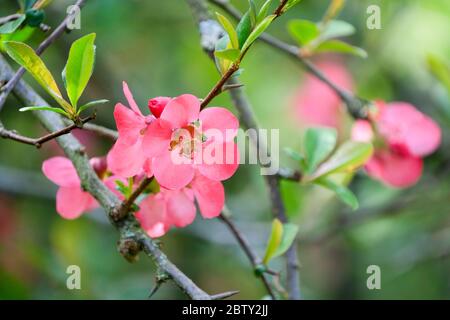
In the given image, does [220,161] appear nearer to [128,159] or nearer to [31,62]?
[128,159]

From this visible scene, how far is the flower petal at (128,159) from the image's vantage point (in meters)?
0.71

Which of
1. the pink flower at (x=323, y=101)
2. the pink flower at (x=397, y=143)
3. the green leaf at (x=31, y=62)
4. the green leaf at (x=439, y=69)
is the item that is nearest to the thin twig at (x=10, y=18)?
the green leaf at (x=31, y=62)

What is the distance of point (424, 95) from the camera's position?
6.12 ft

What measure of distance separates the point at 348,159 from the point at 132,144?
0.39 m

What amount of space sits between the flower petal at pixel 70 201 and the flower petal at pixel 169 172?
207 mm

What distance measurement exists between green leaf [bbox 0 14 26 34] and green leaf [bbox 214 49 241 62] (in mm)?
275

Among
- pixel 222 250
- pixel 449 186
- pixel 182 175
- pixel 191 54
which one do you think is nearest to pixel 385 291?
pixel 449 186

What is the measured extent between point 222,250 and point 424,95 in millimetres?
683

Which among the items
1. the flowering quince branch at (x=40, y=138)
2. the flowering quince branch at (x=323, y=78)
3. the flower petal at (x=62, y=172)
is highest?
→ the flowering quince branch at (x=323, y=78)

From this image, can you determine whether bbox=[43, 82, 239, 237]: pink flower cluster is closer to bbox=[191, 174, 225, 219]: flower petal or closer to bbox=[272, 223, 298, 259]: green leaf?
bbox=[191, 174, 225, 219]: flower petal

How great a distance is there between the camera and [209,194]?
0.76 m

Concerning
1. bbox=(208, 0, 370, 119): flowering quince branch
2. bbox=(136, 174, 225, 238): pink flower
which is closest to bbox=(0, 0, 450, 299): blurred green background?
bbox=(208, 0, 370, 119): flowering quince branch

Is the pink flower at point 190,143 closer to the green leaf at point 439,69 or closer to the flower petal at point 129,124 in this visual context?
the flower petal at point 129,124

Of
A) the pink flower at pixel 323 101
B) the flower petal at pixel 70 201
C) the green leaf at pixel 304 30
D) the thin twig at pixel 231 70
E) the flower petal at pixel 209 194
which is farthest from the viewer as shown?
the pink flower at pixel 323 101
